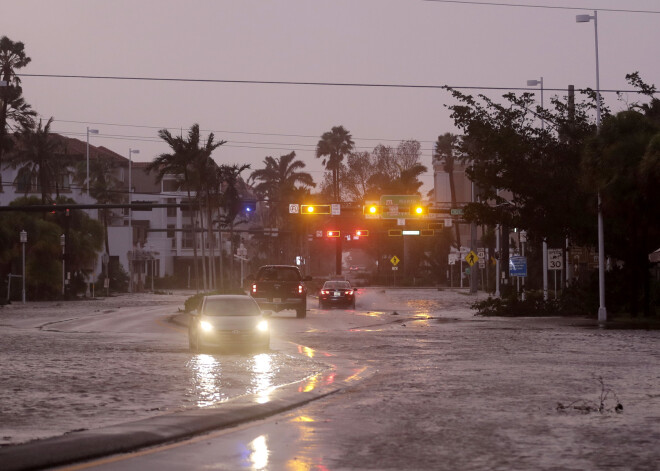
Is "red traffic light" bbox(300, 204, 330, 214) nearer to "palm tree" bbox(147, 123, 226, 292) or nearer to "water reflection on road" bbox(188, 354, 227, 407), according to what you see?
"palm tree" bbox(147, 123, 226, 292)

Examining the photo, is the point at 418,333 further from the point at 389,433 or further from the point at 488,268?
the point at 488,268

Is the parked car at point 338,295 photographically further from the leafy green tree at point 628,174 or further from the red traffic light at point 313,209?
the leafy green tree at point 628,174

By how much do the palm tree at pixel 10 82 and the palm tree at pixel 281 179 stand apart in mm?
54564

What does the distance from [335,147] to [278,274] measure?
8233cm

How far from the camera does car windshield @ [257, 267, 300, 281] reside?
47.2 metres

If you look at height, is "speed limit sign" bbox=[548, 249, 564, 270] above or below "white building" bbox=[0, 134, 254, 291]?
below

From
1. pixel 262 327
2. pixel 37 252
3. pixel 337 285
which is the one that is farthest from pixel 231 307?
pixel 37 252

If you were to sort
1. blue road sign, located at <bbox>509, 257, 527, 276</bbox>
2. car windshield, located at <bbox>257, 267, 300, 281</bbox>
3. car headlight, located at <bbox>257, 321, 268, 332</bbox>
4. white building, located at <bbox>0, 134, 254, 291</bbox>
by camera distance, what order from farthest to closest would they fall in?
white building, located at <bbox>0, 134, 254, 291</bbox>
blue road sign, located at <bbox>509, 257, 527, 276</bbox>
car windshield, located at <bbox>257, 267, 300, 281</bbox>
car headlight, located at <bbox>257, 321, 268, 332</bbox>

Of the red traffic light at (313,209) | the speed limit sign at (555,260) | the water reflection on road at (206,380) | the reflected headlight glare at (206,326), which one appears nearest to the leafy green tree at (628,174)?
the speed limit sign at (555,260)

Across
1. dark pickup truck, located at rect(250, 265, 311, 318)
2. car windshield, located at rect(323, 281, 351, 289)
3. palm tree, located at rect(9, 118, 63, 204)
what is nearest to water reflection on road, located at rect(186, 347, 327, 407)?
dark pickup truck, located at rect(250, 265, 311, 318)

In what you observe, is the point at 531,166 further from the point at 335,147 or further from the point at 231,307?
the point at 335,147

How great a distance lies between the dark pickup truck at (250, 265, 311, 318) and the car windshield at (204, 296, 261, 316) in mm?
17000

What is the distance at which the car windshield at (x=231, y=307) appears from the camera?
28.6 metres

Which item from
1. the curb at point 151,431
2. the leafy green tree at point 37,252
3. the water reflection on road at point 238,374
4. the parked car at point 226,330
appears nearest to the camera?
the curb at point 151,431
